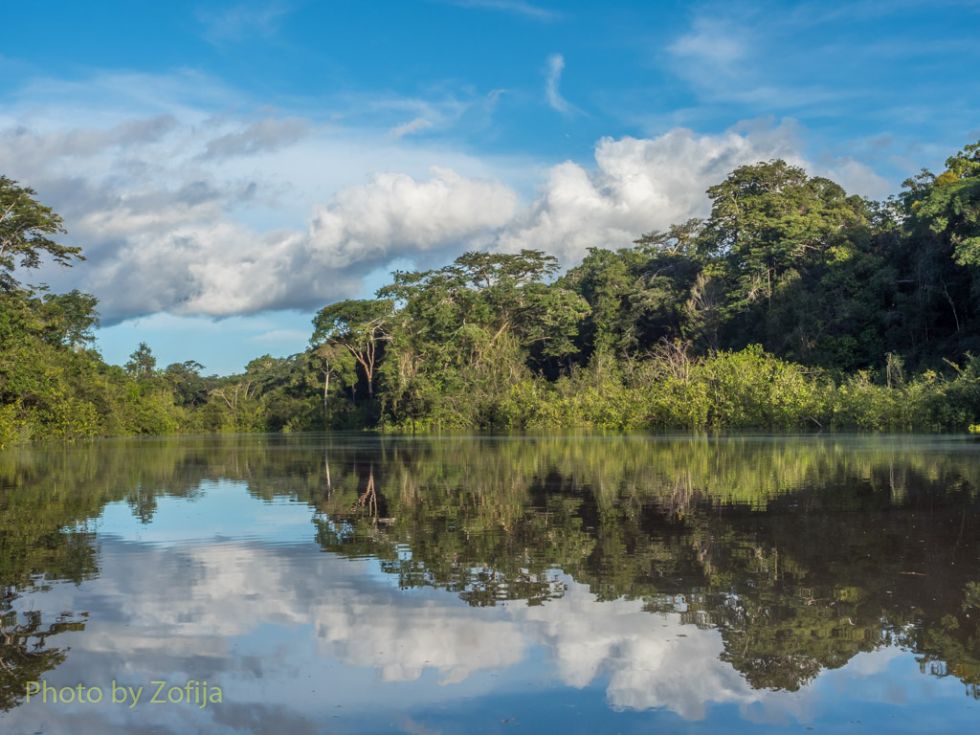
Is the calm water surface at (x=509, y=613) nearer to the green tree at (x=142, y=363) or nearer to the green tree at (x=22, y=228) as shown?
the green tree at (x=22, y=228)

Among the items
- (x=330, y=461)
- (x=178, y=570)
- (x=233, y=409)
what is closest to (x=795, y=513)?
(x=178, y=570)

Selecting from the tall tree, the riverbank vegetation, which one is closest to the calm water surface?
the riverbank vegetation

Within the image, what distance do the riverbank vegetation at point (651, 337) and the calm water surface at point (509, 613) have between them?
25.8 m

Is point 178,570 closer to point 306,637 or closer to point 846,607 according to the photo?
point 306,637

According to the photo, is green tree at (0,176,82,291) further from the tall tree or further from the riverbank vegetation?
the tall tree

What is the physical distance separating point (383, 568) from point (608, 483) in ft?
24.4

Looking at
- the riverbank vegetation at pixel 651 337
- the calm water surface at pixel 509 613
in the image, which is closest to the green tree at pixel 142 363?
the riverbank vegetation at pixel 651 337

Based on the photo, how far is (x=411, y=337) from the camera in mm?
58812

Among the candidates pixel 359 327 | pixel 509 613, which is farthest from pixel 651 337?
pixel 509 613

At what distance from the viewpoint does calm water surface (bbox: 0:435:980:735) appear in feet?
14.6

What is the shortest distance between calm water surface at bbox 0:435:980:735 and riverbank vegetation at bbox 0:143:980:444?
25.8 m

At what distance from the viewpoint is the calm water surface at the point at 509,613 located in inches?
176

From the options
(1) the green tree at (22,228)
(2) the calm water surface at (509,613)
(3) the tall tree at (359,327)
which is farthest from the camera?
(3) the tall tree at (359,327)

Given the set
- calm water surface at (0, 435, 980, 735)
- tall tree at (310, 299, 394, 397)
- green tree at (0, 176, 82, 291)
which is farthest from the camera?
tall tree at (310, 299, 394, 397)
